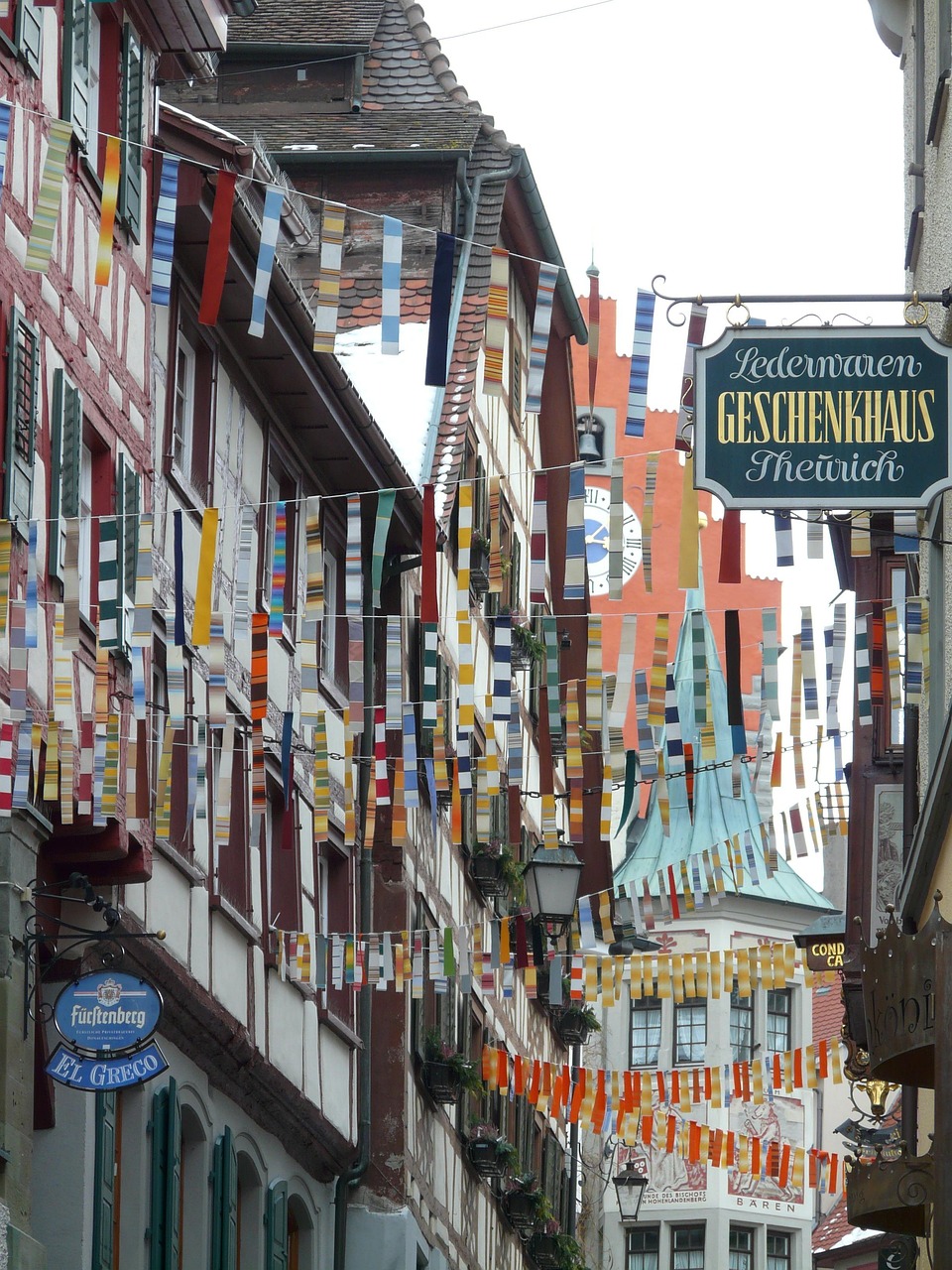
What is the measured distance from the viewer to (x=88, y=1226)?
539 inches

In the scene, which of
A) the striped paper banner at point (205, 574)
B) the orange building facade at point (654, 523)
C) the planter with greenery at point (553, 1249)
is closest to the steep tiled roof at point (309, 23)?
the planter with greenery at point (553, 1249)

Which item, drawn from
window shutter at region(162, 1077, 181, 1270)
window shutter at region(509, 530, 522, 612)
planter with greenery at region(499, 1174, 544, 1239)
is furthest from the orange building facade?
window shutter at region(162, 1077, 181, 1270)

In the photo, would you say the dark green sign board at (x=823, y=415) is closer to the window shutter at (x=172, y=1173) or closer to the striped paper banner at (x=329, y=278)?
the striped paper banner at (x=329, y=278)

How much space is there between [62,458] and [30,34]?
2.15 metres

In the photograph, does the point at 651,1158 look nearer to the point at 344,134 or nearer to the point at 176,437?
the point at 344,134

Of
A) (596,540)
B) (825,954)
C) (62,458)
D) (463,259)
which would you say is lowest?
(825,954)

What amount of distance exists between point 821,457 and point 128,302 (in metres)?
6.29

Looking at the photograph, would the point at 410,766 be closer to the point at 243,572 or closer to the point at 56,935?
the point at 243,572

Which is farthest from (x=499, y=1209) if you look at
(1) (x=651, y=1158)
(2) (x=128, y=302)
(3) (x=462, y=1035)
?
(1) (x=651, y=1158)

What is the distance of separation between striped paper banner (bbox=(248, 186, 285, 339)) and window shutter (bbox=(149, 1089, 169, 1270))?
234 inches

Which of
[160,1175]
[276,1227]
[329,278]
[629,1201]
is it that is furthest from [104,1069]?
[629,1201]

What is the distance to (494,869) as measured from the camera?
996 inches

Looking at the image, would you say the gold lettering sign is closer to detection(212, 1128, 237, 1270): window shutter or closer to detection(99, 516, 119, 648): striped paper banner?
detection(212, 1128, 237, 1270): window shutter

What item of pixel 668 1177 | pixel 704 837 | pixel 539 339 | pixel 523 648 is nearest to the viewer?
pixel 539 339
